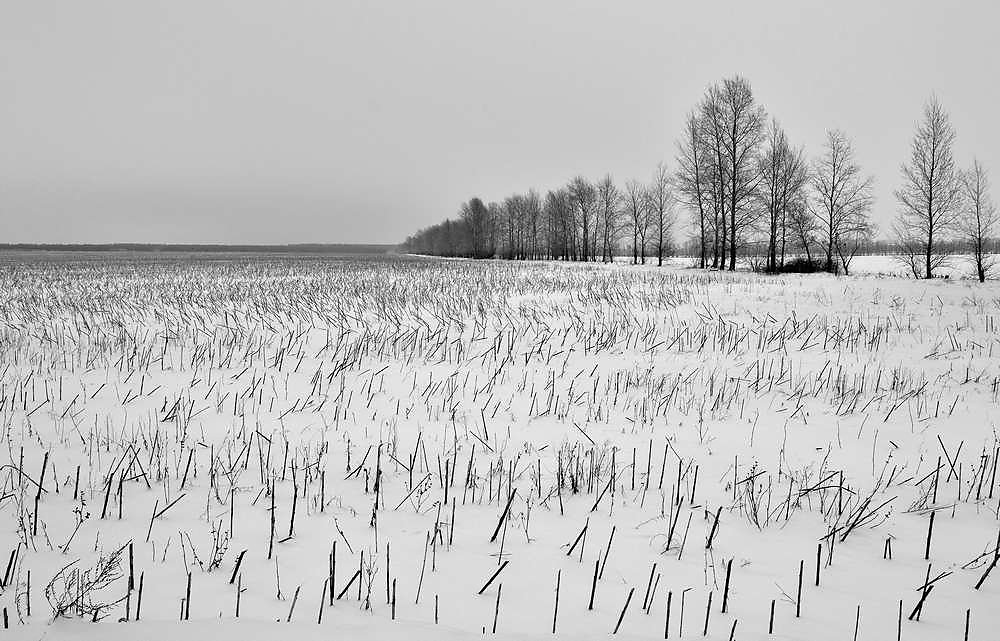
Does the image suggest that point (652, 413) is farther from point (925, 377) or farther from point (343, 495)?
point (925, 377)

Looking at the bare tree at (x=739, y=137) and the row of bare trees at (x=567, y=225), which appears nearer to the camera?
the bare tree at (x=739, y=137)

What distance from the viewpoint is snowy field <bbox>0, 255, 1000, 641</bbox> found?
95.3 inches

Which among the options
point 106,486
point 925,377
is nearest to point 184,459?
point 106,486

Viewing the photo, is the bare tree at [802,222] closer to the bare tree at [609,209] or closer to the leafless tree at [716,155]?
the leafless tree at [716,155]

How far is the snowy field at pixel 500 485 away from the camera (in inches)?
95.3

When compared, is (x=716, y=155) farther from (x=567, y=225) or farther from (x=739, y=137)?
(x=567, y=225)

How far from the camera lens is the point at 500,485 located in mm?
3701

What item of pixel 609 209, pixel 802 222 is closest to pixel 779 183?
pixel 802 222

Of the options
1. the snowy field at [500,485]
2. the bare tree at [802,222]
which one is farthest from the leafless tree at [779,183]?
the snowy field at [500,485]

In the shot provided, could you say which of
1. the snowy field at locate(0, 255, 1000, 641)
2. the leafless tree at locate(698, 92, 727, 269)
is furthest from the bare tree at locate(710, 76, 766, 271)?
the snowy field at locate(0, 255, 1000, 641)

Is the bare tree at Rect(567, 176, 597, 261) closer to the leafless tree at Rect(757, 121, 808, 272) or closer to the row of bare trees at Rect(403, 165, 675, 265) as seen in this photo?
the row of bare trees at Rect(403, 165, 675, 265)

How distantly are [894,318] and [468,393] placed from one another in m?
9.62

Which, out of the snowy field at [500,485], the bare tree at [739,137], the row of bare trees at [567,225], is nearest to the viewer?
the snowy field at [500,485]

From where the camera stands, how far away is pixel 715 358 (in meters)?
8.12
